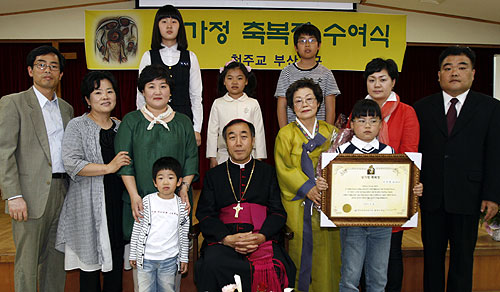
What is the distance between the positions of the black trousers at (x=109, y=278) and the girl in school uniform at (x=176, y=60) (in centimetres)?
98

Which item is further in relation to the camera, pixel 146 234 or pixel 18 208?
pixel 18 208

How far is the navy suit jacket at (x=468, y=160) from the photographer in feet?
7.66

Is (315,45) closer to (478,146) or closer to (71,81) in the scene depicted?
(478,146)

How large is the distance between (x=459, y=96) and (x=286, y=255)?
156 centimetres

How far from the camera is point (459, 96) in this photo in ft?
8.04

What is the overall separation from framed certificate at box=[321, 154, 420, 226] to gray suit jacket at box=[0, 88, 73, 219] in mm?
1796

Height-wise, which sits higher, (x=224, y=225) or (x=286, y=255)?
(x=224, y=225)

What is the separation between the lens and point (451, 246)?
2463mm

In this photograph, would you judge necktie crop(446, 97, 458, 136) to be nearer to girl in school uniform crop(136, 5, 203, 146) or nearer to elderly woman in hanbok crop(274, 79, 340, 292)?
elderly woman in hanbok crop(274, 79, 340, 292)

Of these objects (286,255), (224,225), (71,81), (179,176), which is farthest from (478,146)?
(71,81)

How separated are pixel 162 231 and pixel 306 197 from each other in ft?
3.17

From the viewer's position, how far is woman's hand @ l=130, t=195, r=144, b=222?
2242 mm

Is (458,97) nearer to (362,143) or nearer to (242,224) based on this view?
(362,143)

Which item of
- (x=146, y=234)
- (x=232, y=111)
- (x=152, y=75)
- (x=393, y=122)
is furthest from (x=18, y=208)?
(x=393, y=122)
